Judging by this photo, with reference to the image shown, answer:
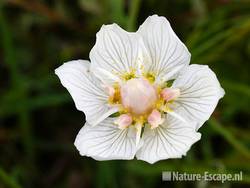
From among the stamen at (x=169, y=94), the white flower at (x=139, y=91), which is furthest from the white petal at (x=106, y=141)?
the stamen at (x=169, y=94)

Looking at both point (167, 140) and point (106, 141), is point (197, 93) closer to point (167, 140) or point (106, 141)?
point (167, 140)

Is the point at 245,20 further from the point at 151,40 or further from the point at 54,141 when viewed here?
the point at 54,141

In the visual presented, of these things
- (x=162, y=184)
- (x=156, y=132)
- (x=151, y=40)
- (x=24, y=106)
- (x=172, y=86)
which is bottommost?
(x=162, y=184)

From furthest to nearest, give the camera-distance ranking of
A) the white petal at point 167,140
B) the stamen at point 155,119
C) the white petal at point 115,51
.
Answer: the white petal at point 115,51 → the stamen at point 155,119 → the white petal at point 167,140

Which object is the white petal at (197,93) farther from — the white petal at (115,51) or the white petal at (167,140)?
the white petal at (115,51)

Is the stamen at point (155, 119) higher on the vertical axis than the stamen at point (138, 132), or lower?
higher

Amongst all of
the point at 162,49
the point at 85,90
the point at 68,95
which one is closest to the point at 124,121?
the point at 85,90

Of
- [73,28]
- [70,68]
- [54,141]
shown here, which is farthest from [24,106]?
[70,68]
